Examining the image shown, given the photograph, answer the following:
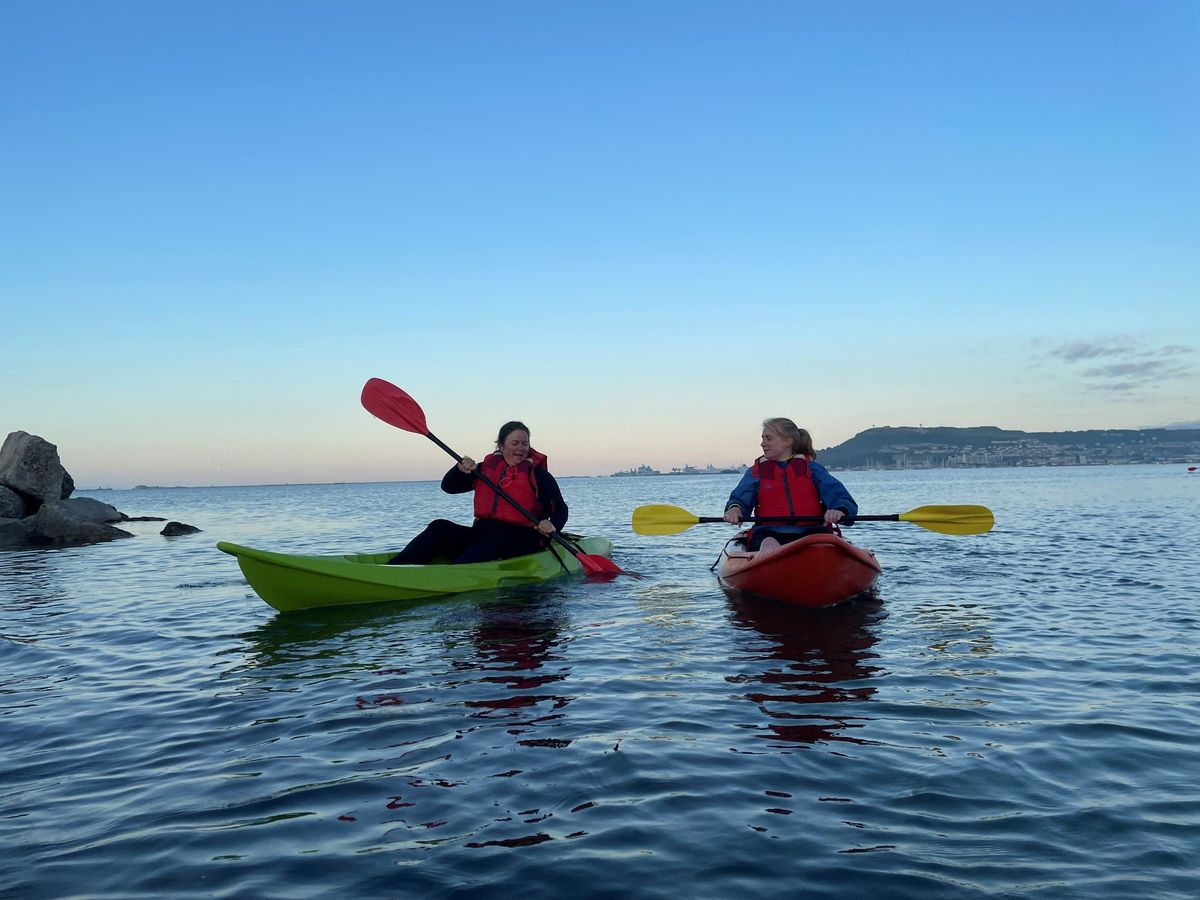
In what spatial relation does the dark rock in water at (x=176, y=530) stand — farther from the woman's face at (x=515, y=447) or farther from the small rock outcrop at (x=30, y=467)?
the woman's face at (x=515, y=447)

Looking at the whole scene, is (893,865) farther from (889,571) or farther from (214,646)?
(889,571)

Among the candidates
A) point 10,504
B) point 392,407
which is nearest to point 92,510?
point 10,504

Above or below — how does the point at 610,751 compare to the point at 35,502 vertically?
below

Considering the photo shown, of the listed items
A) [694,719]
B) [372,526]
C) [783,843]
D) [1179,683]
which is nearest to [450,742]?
[694,719]

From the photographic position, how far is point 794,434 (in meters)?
8.47

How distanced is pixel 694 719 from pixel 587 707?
613 mm

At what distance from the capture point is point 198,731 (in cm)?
424

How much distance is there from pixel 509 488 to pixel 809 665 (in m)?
4.54

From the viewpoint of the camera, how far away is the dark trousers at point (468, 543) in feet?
30.0

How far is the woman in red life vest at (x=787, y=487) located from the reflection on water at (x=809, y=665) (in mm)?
794

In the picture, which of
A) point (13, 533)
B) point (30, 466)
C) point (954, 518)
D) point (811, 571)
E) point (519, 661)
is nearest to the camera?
point (519, 661)

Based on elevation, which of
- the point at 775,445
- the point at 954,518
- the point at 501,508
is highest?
the point at 775,445

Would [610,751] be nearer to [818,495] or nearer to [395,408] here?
[818,495]

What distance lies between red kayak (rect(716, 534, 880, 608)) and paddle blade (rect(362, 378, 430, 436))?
4.17 m
